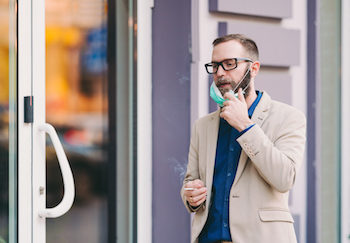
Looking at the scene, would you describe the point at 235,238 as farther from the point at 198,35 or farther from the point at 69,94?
the point at 198,35

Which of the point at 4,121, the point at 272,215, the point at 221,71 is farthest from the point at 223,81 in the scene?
the point at 4,121

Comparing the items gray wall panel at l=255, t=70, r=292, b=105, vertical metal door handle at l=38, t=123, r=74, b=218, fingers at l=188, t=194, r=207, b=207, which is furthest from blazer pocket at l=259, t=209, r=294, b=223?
gray wall panel at l=255, t=70, r=292, b=105

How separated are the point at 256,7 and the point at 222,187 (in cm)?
180

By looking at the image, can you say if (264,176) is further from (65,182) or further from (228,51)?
(65,182)

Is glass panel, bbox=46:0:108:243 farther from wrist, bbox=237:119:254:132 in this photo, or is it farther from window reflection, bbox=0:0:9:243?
wrist, bbox=237:119:254:132

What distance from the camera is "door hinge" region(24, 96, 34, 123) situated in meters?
2.66

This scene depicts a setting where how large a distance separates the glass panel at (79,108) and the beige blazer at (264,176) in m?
0.94

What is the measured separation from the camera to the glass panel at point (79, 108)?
2922 mm

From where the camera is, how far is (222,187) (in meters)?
2.37

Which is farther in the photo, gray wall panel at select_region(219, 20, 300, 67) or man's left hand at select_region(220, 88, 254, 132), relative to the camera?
gray wall panel at select_region(219, 20, 300, 67)
